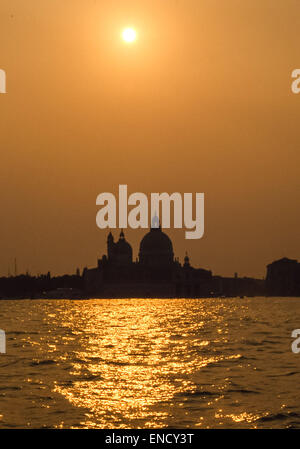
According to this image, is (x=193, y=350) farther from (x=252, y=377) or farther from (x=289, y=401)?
(x=289, y=401)

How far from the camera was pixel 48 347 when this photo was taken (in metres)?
33.0

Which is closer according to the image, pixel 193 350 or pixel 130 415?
pixel 130 415

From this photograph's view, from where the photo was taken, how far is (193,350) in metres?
31.2

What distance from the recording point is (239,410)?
16.6 metres

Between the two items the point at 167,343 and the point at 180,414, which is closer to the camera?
the point at 180,414
